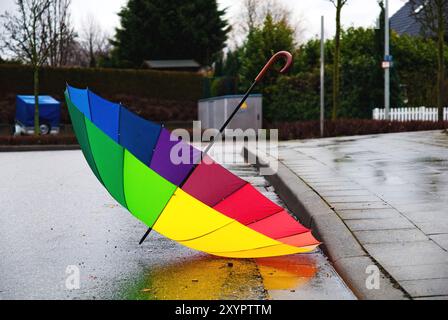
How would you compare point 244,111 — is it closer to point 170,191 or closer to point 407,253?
point 170,191

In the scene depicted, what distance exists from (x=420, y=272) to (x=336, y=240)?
114cm

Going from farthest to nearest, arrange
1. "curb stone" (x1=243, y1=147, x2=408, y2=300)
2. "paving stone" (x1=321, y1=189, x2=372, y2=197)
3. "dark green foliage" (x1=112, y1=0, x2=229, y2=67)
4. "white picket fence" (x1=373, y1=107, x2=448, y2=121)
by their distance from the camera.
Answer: "dark green foliage" (x1=112, y1=0, x2=229, y2=67) < "white picket fence" (x1=373, y1=107, x2=448, y2=121) < "paving stone" (x1=321, y1=189, x2=372, y2=197) < "curb stone" (x1=243, y1=147, x2=408, y2=300)

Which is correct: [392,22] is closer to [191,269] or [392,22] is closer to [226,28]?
[226,28]

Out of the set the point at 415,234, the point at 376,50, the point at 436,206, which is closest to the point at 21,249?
the point at 415,234

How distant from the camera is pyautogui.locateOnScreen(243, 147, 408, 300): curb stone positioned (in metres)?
3.96

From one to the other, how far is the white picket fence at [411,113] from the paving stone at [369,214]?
20.2 meters

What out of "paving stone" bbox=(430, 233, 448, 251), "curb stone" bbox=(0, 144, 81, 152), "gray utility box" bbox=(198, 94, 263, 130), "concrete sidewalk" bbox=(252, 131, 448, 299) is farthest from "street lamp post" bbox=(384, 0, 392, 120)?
"paving stone" bbox=(430, 233, 448, 251)

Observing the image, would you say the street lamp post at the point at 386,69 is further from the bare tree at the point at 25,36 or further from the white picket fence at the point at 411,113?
the bare tree at the point at 25,36

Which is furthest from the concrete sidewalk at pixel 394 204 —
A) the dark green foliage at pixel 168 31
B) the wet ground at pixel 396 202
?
the dark green foliage at pixel 168 31

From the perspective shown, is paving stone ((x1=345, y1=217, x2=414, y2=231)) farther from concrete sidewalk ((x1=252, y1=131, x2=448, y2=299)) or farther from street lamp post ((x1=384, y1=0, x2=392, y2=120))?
street lamp post ((x1=384, y1=0, x2=392, y2=120))

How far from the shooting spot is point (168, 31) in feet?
162

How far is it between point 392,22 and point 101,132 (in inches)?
1960

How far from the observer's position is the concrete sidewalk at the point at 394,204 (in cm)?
430

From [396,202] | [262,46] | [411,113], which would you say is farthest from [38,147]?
[396,202]
